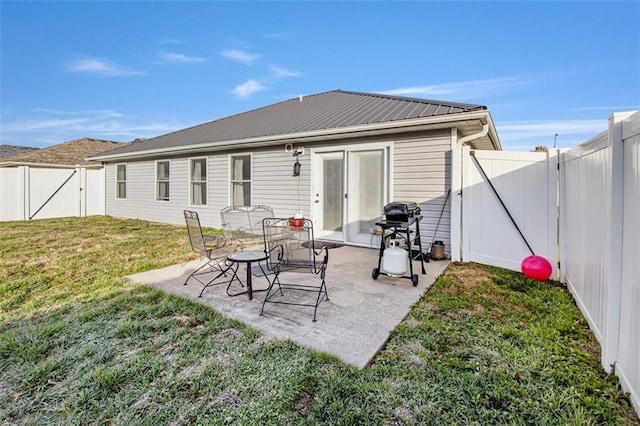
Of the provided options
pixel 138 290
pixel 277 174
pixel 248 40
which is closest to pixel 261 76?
pixel 248 40

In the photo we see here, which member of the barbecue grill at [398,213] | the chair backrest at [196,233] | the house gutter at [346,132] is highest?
the house gutter at [346,132]

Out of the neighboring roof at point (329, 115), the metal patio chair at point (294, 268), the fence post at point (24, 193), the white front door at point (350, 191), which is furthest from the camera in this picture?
the fence post at point (24, 193)

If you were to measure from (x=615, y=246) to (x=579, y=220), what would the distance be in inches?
58.7

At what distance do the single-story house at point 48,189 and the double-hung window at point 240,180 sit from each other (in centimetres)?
782

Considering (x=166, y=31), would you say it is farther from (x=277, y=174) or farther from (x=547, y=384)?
(x=547, y=384)

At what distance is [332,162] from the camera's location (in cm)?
693

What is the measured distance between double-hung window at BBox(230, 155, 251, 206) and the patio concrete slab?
382cm

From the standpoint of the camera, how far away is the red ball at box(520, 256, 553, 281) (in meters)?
4.13

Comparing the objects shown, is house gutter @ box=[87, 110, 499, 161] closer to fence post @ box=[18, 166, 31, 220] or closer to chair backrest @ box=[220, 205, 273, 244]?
chair backrest @ box=[220, 205, 273, 244]

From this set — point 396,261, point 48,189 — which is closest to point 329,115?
point 396,261

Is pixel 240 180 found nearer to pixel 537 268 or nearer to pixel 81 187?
pixel 537 268

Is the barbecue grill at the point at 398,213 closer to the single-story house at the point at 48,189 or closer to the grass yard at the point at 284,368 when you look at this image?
the grass yard at the point at 284,368

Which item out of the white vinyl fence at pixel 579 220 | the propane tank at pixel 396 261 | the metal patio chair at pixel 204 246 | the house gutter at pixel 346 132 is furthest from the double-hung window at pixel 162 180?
the white vinyl fence at pixel 579 220

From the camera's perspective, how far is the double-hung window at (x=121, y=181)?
40.1ft
